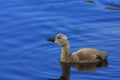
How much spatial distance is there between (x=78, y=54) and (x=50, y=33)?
6.47 ft

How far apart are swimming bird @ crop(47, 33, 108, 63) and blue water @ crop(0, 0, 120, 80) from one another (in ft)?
0.75

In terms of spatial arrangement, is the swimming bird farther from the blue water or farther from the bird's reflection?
the blue water

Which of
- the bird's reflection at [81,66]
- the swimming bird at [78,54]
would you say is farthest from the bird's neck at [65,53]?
the bird's reflection at [81,66]

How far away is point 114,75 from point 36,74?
1803 mm

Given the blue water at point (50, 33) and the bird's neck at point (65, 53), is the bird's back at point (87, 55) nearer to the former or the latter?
the bird's neck at point (65, 53)

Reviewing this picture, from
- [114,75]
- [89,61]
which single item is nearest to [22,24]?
[89,61]

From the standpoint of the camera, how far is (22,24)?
1544 centimetres

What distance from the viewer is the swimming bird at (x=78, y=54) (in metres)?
12.7

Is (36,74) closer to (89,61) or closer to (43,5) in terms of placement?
(89,61)

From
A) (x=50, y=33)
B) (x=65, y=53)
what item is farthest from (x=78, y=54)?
(x=50, y=33)

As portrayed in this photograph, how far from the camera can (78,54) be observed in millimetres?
12867

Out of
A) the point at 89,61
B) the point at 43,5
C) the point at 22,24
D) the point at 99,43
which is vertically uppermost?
the point at 43,5

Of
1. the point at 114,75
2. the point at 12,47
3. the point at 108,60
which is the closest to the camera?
the point at 114,75

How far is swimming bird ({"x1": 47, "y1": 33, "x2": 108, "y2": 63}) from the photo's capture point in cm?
1274
